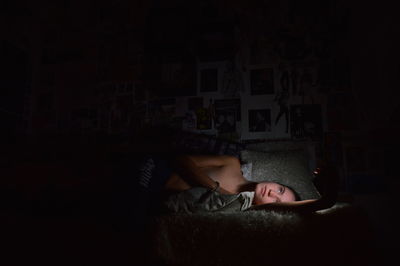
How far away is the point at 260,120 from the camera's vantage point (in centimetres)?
188

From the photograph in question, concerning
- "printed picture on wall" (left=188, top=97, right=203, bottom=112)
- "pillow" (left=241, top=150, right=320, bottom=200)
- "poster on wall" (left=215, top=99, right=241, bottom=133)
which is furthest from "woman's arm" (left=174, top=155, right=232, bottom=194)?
"printed picture on wall" (left=188, top=97, right=203, bottom=112)

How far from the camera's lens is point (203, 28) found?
2.02m

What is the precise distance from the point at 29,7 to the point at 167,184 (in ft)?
5.49

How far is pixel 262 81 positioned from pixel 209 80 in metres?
0.31

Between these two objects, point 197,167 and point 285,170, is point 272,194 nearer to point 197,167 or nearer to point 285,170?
point 285,170

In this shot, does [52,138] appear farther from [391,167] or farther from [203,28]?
[391,167]

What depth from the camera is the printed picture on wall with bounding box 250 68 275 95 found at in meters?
1.89

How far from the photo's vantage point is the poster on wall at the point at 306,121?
1.81 metres

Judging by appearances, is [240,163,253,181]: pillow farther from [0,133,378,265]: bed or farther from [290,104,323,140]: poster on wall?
[0,133,378,265]: bed

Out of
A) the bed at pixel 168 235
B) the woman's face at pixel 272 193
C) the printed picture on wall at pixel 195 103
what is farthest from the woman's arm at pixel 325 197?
the printed picture on wall at pixel 195 103

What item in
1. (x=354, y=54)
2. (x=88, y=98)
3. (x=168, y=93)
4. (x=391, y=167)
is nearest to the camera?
(x=391, y=167)

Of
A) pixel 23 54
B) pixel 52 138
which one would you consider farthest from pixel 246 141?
pixel 23 54

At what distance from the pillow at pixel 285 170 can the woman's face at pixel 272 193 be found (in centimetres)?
6

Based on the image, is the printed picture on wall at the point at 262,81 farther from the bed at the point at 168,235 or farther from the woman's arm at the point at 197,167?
the bed at the point at 168,235
